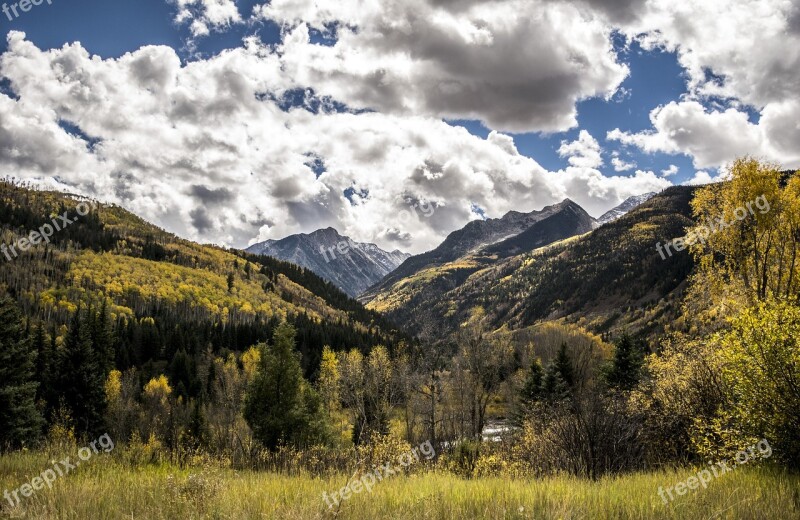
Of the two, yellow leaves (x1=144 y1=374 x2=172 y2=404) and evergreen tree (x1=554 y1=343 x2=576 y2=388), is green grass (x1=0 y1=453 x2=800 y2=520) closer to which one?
evergreen tree (x1=554 y1=343 x2=576 y2=388)

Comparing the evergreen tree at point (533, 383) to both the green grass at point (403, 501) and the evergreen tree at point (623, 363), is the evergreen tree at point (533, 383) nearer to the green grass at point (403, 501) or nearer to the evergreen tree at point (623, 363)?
the evergreen tree at point (623, 363)

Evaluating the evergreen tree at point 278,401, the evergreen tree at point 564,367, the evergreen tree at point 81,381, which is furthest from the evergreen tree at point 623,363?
the evergreen tree at point 81,381

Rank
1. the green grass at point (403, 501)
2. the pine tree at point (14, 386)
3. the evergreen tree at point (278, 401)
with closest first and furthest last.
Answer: the green grass at point (403, 501)
the pine tree at point (14, 386)
the evergreen tree at point (278, 401)

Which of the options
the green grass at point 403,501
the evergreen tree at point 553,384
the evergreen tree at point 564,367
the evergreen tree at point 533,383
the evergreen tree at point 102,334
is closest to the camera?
the green grass at point 403,501

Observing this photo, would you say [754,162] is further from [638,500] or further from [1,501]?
[1,501]

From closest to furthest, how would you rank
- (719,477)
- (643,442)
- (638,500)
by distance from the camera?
(638,500)
(719,477)
(643,442)

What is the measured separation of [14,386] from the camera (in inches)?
1120

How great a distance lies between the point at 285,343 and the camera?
3080 centimetres

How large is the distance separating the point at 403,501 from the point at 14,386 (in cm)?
A: 3396

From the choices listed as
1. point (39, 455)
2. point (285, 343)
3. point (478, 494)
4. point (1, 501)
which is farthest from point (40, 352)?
point (478, 494)

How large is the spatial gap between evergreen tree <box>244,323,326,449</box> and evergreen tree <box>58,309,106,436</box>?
78.7ft

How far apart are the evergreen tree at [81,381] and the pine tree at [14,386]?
8.84m

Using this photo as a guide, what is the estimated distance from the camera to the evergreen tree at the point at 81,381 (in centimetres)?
4281

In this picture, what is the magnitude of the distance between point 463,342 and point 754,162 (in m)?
26.5
